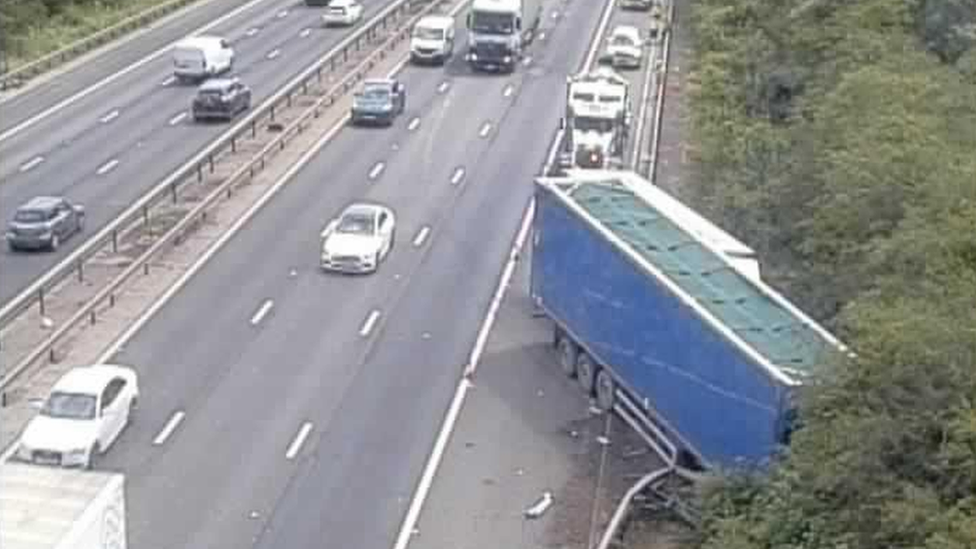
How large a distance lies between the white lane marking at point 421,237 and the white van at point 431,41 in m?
23.5

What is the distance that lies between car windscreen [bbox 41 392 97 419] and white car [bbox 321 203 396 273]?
40.6 feet

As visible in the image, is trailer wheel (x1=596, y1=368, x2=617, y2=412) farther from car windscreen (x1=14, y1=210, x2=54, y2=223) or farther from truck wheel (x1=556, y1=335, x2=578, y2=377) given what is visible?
car windscreen (x1=14, y1=210, x2=54, y2=223)

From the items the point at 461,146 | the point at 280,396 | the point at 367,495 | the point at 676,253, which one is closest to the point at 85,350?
the point at 280,396

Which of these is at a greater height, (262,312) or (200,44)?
(262,312)

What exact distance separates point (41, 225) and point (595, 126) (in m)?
16.8

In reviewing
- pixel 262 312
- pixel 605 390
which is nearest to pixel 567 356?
pixel 605 390

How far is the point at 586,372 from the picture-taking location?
37.6m

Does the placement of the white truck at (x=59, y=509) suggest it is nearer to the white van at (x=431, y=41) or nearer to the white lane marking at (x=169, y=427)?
the white lane marking at (x=169, y=427)

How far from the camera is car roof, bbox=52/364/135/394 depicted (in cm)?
3378

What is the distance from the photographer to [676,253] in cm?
3559

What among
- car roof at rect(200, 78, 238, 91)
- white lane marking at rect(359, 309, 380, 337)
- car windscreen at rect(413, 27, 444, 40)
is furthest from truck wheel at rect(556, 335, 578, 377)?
car windscreen at rect(413, 27, 444, 40)

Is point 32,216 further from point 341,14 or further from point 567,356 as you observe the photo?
point 341,14

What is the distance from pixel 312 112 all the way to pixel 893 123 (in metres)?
25.3

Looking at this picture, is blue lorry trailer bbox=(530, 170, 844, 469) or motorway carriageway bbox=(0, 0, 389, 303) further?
motorway carriageway bbox=(0, 0, 389, 303)
